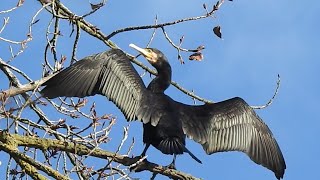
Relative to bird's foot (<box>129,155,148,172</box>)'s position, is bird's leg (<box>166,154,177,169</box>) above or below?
above

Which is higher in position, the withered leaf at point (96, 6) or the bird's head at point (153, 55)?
the bird's head at point (153, 55)

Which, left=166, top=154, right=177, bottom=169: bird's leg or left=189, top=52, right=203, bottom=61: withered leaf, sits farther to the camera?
left=189, top=52, right=203, bottom=61: withered leaf

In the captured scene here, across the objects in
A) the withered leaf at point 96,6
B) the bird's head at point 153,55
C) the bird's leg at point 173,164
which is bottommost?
the bird's leg at point 173,164

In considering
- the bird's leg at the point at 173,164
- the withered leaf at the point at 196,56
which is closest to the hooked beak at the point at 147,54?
the withered leaf at the point at 196,56

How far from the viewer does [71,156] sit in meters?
6.05

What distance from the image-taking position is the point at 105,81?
19.9 feet

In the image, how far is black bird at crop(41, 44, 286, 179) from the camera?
5.84m

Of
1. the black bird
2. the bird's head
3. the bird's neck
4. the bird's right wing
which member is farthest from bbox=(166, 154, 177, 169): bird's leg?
the bird's head

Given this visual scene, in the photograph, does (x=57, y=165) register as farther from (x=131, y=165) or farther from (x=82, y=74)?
(x=82, y=74)

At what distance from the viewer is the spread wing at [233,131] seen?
6188mm

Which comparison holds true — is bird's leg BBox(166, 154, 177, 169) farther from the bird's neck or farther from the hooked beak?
the hooked beak

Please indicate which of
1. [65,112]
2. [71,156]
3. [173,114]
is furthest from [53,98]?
[173,114]

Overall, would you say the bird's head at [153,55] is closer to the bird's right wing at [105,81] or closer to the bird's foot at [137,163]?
the bird's right wing at [105,81]

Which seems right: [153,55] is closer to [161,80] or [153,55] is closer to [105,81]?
[161,80]
